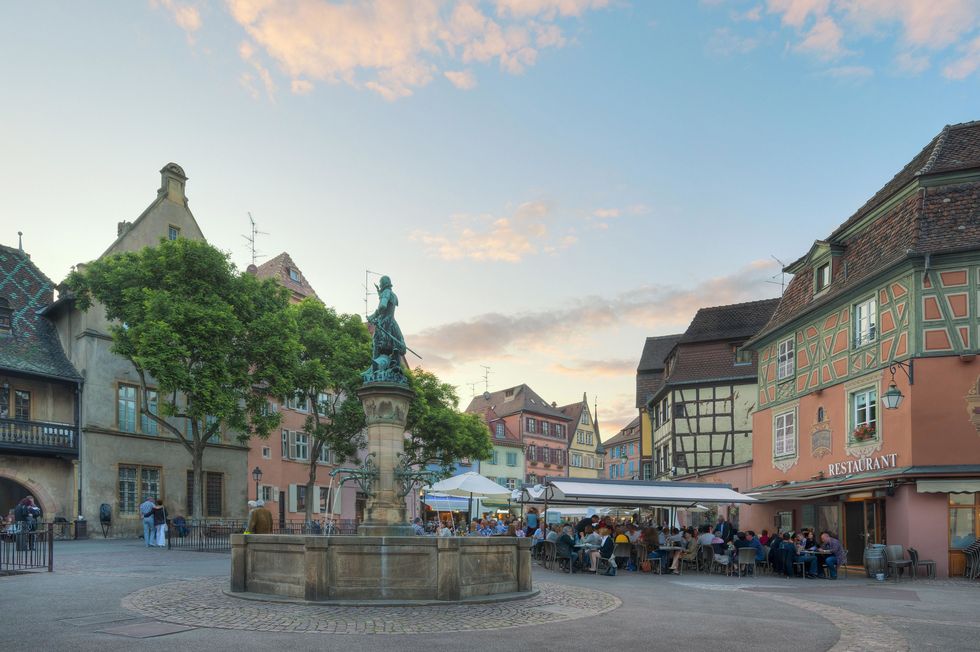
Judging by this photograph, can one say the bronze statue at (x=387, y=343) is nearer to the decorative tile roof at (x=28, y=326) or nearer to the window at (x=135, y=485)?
the decorative tile roof at (x=28, y=326)

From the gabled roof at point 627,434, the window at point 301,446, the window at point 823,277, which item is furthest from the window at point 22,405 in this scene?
the gabled roof at point 627,434

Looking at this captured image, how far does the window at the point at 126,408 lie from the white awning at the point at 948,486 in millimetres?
29498

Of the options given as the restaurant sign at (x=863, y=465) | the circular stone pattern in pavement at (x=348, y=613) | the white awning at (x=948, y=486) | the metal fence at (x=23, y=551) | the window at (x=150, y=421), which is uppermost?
the window at (x=150, y=421)

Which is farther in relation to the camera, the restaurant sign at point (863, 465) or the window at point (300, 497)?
the window at point (300, 497)

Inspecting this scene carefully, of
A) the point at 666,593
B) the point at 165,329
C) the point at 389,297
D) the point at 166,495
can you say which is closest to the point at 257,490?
the point at 166,495

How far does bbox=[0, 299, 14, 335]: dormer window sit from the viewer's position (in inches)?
1358

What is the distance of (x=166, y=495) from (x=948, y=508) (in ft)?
98.2

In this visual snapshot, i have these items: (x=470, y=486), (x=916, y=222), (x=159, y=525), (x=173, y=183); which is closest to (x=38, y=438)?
(x=159, y=525)

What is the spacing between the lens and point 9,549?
19.5 metres

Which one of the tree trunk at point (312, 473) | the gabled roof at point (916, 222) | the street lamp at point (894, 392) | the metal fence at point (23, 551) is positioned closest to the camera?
the metal fence at point (23, 551)

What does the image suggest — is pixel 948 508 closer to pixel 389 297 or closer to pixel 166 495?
pixel 389 297

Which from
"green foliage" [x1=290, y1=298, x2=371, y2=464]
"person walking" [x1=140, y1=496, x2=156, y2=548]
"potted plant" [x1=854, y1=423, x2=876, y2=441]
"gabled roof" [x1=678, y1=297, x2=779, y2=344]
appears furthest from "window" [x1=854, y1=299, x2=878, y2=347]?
"person walking" [x1=140, y1=496, x2=156, y2=548]

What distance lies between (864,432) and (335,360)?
837 inches

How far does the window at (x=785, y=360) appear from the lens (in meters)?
31.0
